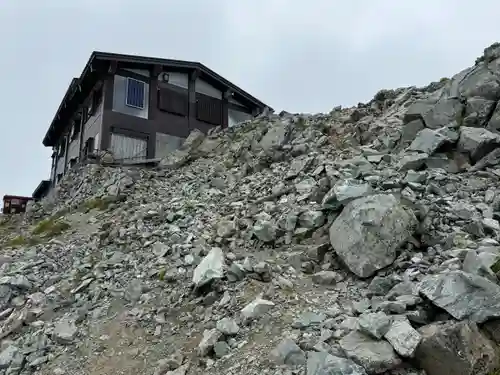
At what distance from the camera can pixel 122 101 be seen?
27.4m

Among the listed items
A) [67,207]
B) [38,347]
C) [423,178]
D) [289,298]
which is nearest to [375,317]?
[289,298]

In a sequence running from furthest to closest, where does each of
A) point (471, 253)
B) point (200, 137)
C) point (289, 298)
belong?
point (200, 137), point (289, 298), point (471, 253)

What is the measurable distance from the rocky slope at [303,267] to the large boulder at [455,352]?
2 centimetres

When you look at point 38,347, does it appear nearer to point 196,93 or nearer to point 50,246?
point 50,246

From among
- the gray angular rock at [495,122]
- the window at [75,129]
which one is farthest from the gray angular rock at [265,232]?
the window at [75,129]

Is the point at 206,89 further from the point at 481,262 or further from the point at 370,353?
the point at 370,353

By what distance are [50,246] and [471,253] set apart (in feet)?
44.3

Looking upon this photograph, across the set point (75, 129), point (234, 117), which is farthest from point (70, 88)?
point (234, 117)

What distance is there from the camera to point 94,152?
2598cm

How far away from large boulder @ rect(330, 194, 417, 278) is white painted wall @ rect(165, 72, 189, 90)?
2286 centimetres

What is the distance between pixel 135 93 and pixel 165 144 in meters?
3.84

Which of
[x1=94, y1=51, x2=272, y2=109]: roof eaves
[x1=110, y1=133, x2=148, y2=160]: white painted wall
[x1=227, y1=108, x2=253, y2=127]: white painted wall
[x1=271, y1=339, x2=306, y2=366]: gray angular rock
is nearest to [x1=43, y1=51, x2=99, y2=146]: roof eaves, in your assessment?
[x1=94, y1=51, x2=272, y2=109]: roof eaves

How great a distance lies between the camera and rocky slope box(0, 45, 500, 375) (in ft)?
22.3

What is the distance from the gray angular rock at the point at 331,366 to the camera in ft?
20.1
